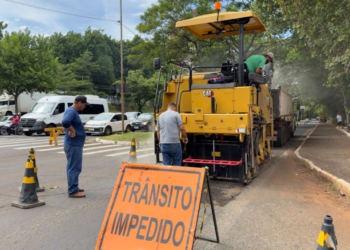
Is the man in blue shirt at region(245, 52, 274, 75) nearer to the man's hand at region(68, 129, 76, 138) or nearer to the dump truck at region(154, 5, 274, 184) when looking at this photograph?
the dump truck at region(154, 5, 274, 184)

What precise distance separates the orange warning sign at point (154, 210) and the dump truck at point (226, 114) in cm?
322

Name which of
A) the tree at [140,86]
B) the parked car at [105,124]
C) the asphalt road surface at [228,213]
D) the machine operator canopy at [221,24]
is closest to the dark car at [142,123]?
the parked car at [105,124]

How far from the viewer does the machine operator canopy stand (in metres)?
7.29

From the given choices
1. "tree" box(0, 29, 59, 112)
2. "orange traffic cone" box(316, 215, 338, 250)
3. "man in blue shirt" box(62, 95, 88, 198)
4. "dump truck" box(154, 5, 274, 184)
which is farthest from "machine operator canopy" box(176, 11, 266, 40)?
"tree" box(0, 29, 59, 112)

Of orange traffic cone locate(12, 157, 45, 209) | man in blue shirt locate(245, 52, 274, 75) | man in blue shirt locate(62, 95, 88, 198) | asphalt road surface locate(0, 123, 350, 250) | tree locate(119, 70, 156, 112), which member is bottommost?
asphalt road surface locate(0, 123, 350, 250)

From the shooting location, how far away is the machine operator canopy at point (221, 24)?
7289mm

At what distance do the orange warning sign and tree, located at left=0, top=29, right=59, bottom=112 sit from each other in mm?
27265

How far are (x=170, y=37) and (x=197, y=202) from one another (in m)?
18.7

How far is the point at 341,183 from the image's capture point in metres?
6.48

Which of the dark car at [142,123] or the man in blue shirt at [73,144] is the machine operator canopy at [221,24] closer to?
the man in blue shirt at [73,144]

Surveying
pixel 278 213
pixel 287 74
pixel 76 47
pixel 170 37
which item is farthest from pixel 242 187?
pixel 76 47

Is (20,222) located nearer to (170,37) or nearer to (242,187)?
(242,187)

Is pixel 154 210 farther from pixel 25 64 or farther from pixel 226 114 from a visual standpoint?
pixel 25 64

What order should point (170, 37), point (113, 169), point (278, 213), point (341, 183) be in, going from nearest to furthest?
point (278, 213)
point (341, 183)
point (113, 169)
point (170, 37)
